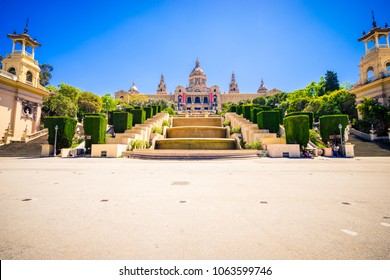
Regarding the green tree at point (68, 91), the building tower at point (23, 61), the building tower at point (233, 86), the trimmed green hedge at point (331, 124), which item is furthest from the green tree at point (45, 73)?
the building tower at point (233, 86)

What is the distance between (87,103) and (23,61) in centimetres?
1896

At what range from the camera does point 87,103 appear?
51.4m

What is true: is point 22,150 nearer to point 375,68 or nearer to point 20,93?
point 20,93

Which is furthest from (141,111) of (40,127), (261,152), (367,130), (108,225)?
(367,130)

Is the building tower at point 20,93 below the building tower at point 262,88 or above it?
below

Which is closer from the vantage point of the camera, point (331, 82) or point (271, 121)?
point (271, 121)

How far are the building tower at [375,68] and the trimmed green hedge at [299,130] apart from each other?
71.9 feet

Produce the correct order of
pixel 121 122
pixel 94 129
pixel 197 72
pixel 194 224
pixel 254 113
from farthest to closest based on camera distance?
pixel 197 72 → pixel 254 113 → pixel 121 122 → pixel 94 129 → pixel 194 224

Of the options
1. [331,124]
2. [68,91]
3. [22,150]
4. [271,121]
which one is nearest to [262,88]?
[68,91]

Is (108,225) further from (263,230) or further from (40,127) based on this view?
(40,127)

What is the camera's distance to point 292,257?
6.86 ft

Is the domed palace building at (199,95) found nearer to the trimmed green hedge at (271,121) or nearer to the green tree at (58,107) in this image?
the green tree at (58,107)

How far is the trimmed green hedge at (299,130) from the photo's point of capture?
60.4 feet
